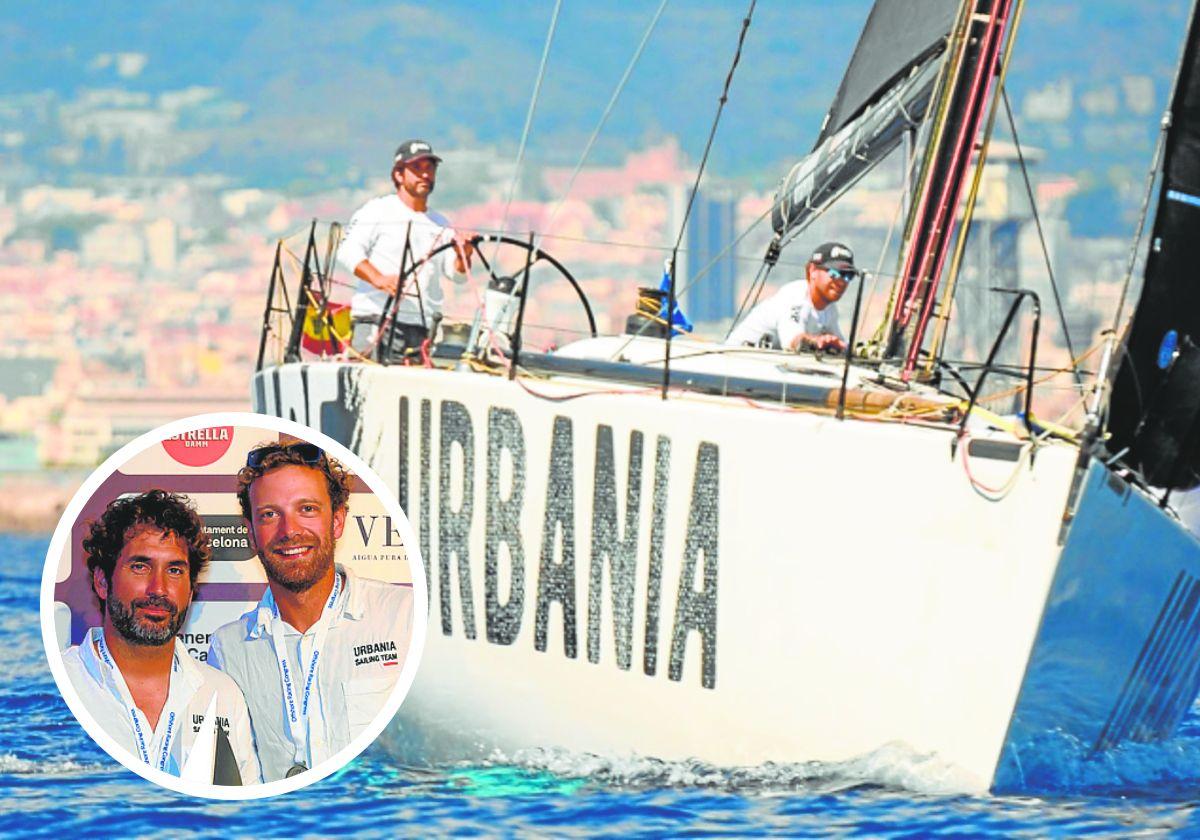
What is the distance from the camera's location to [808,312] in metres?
11.1

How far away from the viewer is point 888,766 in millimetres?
8719

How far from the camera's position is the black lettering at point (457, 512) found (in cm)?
947

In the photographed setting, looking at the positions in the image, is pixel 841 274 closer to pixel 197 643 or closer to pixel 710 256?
pixel 197 643

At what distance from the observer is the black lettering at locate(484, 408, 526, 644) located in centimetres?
932

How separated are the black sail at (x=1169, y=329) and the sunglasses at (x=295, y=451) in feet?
11.4

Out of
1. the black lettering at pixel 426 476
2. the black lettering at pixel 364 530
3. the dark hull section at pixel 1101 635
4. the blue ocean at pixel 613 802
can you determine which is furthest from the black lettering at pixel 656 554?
the black lettering at pixel 364 530

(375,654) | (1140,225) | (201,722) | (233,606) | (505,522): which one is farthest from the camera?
(505,522)

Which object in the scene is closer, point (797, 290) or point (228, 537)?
point (228, 537)

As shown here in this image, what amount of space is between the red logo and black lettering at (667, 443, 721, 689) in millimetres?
2292

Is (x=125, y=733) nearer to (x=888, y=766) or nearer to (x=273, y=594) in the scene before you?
(x=273, y=594)

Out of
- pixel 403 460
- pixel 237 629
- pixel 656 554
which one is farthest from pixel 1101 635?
pixel 237 629

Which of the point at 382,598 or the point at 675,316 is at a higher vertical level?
the point at 675,316

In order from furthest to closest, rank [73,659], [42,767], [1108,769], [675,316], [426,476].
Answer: [675,316]
[42,767]
[1108,769]
[426,476]
[73,659]

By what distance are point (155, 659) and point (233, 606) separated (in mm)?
318
